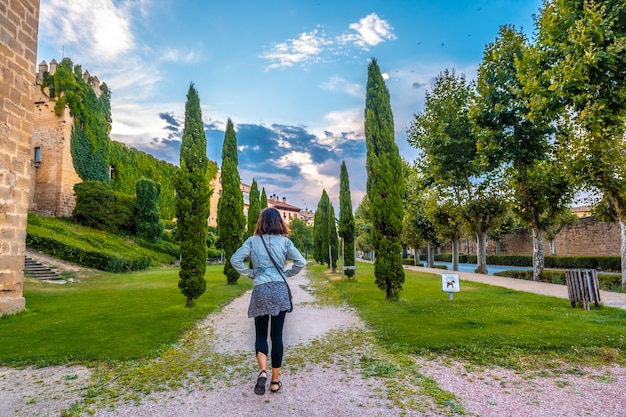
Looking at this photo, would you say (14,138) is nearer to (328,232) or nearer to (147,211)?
(328,232)

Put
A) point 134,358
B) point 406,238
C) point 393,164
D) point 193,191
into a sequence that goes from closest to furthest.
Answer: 1. point 134,358
2. point 193,191
3. point 393,164
4. point 406,238

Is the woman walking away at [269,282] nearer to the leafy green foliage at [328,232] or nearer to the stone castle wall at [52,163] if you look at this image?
the leafy green foliage at [328,232]

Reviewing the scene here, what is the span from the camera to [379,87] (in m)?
10.9

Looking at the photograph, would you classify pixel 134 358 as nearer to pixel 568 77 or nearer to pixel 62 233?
pixel 568 77

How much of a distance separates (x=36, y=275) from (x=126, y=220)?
44.7 feet

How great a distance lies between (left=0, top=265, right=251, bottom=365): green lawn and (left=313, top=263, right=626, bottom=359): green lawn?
12.6 ft

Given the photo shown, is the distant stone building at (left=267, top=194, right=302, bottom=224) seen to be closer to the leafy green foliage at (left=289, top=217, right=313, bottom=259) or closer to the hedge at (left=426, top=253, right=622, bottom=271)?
the leafy green foliage at (left=289, top=217, right=313, bottom=259)

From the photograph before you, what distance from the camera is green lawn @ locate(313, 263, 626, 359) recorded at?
16.9 ft

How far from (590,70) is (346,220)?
12.0m

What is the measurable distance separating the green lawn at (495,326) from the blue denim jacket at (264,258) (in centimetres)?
259

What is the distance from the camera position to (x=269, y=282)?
146 inches

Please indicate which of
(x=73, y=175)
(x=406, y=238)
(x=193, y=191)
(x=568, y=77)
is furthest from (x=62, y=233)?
(x=568, y=77)

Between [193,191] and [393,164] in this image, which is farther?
[393,164]

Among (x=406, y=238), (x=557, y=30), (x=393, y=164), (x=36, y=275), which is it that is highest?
(x=557, y=30)
